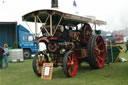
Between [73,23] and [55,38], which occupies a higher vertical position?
[73,23]

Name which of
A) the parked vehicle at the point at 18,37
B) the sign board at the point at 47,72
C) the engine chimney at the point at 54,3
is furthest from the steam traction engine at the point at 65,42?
the parked vehicle at the point at 18,37

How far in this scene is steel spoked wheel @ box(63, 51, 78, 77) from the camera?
18.5 feet

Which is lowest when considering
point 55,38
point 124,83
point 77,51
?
point 124,83

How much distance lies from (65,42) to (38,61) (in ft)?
3.48

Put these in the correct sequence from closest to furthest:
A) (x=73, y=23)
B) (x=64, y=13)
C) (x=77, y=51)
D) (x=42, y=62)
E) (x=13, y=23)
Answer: (x=64, y=13), (x=42, y=62), (x=77, y=51), (x=73, y=23), (x=13, y=23)

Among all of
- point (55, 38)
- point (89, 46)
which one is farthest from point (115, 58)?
point (55, 38)

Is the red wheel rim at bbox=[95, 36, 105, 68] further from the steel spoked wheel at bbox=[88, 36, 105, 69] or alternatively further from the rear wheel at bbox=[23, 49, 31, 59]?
the rear wheel at bbox=[23, 49, 31, 59]

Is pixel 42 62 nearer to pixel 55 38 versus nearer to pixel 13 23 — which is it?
pixel 55 38

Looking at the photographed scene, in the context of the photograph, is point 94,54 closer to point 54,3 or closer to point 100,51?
point 100,51

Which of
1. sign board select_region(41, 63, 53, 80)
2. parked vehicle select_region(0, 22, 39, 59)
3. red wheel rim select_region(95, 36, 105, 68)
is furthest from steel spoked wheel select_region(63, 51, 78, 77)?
A: parked vehicle select_region(0, 22, 39, 59)

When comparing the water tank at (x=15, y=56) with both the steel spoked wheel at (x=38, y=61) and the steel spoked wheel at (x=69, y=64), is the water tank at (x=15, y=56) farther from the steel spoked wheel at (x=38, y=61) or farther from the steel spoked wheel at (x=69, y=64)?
the steel spoked wheel at (x=69, y=64)

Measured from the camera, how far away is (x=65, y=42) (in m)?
6.30

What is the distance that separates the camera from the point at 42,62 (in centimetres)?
642

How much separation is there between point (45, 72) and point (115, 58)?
13.8 feet
